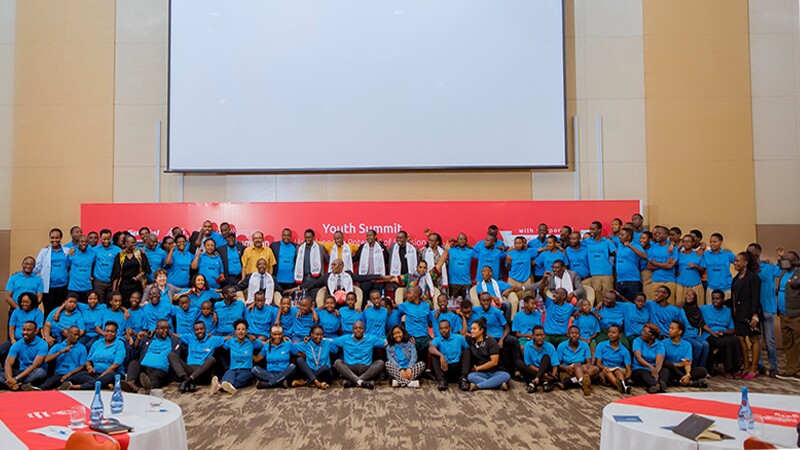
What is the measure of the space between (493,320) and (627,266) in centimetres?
247

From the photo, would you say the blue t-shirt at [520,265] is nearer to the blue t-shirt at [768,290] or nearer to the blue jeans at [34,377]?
the blue t-shirt at [768,290]

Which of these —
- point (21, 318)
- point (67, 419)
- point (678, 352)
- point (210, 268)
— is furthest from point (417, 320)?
point (67, 419)

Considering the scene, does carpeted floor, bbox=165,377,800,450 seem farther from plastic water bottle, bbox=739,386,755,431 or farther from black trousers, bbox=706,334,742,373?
plastic water bottle, bbox=739,386,755,431

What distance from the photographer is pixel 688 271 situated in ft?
36.5

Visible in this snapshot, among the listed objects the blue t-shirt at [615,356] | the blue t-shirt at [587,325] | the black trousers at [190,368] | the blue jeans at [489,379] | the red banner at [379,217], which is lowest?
the blue jeans at [489,379]

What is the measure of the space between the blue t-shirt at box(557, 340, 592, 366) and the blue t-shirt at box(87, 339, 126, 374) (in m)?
5.95

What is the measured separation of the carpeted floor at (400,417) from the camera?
6645 mm

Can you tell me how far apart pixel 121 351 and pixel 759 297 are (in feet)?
30.0

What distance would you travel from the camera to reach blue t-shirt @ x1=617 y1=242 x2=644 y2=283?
36.9ft

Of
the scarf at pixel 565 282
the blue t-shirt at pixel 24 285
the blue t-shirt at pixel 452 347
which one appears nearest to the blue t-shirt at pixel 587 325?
the scarf at pixel 565 282

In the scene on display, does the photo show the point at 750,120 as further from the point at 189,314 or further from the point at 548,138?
the point at 189,314

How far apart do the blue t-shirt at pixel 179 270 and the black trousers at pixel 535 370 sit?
541 cm

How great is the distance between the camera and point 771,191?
1342 centimetres

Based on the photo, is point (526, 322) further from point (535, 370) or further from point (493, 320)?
point (535, 370)
